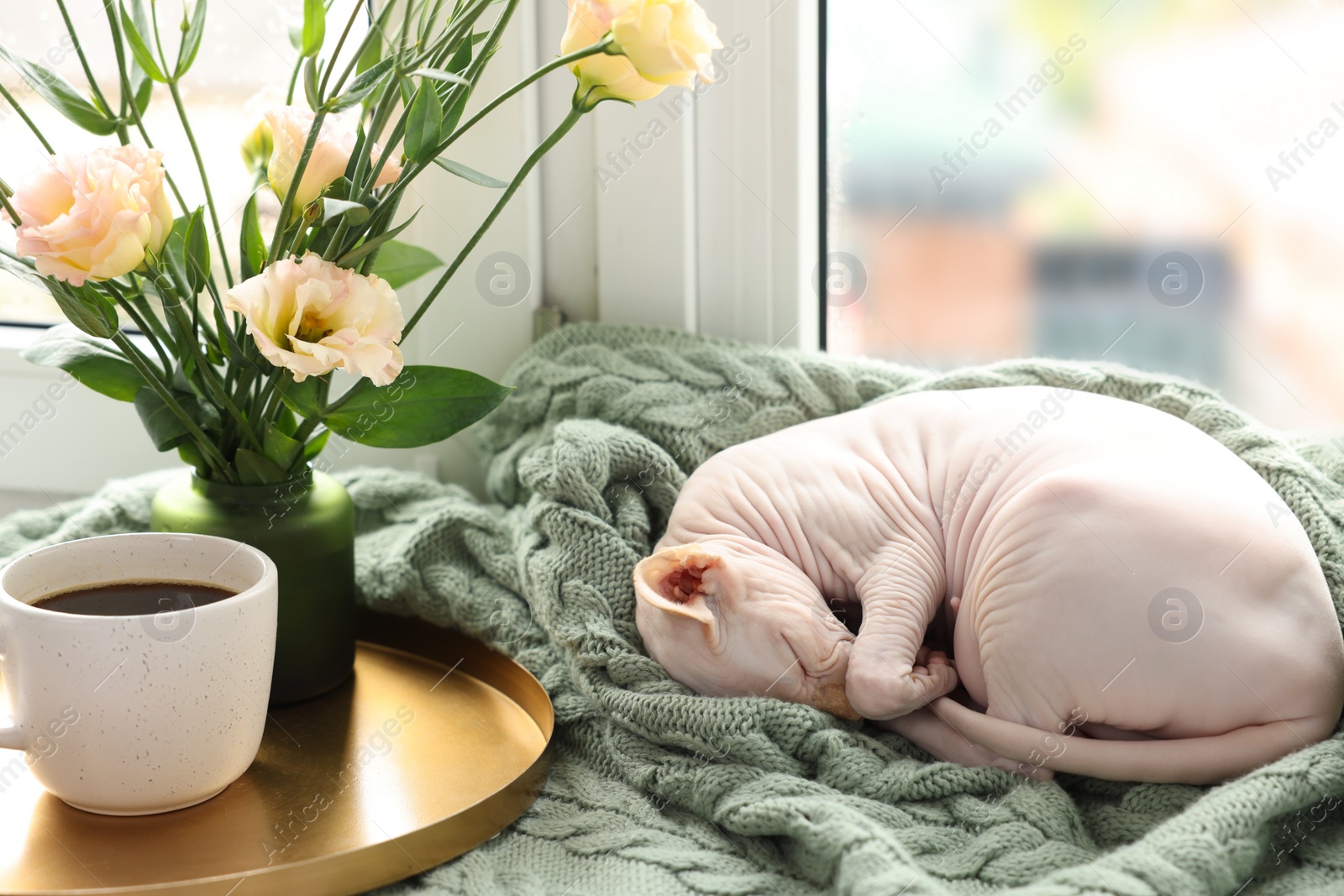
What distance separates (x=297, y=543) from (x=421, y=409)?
0.51 ft

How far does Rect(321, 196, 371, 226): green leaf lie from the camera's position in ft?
2.40

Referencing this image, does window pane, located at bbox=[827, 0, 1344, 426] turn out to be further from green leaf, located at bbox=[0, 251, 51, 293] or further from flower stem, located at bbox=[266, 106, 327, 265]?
green leaf, located at bbox=[0, 251, 51, 293]

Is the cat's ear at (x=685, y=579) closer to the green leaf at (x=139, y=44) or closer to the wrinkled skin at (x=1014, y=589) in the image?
the wrinkled skin at (x=1014, y=589)

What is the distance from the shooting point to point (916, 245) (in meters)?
1.24

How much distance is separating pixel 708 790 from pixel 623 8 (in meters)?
0.54

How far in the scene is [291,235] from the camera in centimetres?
80

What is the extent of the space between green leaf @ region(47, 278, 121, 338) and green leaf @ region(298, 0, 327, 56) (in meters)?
0.23

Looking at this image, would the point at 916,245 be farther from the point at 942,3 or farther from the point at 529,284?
the point at 529,284

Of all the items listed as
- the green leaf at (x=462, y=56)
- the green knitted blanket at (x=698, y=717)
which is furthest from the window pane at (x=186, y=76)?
the green leaf at (x=462, y=56)

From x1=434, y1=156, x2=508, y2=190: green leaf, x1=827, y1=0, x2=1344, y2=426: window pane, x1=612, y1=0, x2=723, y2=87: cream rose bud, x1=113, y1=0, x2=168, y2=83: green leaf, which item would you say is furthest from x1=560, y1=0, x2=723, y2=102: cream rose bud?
x1=827, y1=0, x2=1344, y2=426: window pane

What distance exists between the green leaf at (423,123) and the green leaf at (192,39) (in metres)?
0.18

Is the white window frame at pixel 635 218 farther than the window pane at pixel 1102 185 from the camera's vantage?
Yes

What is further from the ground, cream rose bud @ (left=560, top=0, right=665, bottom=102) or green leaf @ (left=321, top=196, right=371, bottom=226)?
cream rose bud @ (left=560, top=0, right=665, bottom=102)

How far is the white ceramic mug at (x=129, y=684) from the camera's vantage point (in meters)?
0.72
